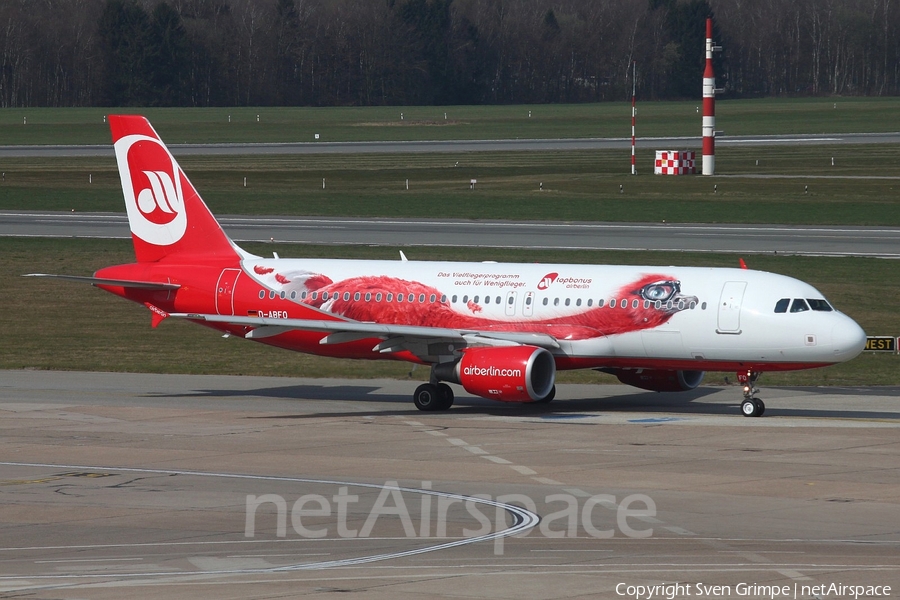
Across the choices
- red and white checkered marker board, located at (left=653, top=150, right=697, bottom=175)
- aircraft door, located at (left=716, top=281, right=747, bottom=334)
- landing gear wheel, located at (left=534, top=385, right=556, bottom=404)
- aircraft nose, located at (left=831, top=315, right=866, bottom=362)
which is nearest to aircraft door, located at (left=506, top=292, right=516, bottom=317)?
landing gear wheel, located at (left=534, top=385, right=556, bottom=404)

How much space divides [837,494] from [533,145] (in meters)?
115

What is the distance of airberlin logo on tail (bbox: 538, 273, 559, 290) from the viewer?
36.5 meters

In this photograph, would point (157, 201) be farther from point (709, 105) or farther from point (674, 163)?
point (674, 163)

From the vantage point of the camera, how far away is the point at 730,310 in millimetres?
34281

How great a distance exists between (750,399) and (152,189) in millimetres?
19345

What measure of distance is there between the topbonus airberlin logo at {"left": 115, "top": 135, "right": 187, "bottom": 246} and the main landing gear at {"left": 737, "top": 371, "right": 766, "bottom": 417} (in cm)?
1756

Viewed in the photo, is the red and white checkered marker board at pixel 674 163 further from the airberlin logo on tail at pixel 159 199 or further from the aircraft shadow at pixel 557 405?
the airberlin logo on tail at pixel 159 199

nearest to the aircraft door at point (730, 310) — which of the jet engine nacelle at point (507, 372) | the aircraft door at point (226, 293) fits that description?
the jet engine nacelle at point (507, 372)

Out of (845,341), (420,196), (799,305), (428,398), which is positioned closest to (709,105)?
(420,196)

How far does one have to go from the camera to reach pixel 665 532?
21.0m

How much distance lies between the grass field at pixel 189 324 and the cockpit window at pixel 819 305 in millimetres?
6748

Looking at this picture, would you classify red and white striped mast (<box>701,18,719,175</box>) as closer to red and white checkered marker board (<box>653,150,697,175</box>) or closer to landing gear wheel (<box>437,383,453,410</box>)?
red and white checkered marker board (<box>653,150,697,175</box>)

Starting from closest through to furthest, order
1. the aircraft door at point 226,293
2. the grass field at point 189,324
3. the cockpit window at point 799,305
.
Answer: the cockpit window at point 799,305 < the aircraft door at point 226,293 < the grass field at point 189,324

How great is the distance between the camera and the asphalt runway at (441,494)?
18109mm
